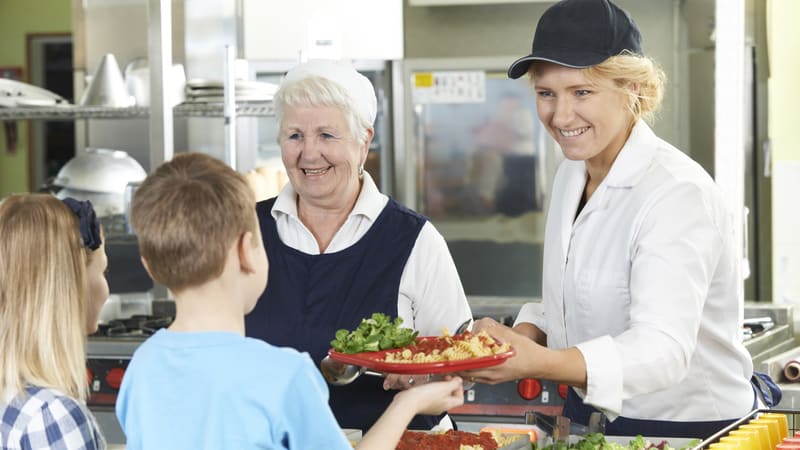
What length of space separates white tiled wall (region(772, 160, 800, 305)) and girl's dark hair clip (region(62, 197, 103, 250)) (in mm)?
3665

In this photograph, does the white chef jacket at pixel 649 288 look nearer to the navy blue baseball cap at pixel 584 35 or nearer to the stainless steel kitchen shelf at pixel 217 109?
the navy blue baseball cap at pixel 584 35

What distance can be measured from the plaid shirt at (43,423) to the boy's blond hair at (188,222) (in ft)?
1.23

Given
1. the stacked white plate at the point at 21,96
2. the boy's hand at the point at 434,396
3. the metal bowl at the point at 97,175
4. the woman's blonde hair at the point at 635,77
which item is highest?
the stacked white plate at the point at 21,96

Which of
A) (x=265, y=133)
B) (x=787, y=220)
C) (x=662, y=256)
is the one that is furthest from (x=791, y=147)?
(x=662, y=256)

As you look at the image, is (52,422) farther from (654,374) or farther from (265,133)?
(265,133)

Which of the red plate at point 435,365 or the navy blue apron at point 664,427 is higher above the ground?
the red plate at point 435,365

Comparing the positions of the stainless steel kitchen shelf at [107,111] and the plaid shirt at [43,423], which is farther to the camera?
the stainless steel kitchen shelf at [107,111]

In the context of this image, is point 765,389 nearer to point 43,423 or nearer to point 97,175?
point 43,423

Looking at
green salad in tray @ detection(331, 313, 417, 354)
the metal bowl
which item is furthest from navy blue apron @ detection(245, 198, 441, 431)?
the metal bowl

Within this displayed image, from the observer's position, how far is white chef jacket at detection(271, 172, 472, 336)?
8.66 ft

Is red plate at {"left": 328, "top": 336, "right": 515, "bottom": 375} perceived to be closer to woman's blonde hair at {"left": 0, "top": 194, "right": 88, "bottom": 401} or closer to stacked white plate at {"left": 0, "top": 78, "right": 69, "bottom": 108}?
woman's blonde hair at {"left": 0, "top": 194, "right": 88, "bottom": 401}

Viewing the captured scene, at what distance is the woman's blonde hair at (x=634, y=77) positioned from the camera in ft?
7.04

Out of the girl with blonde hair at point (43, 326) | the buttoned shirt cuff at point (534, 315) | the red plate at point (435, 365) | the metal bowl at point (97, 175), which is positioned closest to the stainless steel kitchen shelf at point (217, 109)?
the metal bowl at point (97, 175)

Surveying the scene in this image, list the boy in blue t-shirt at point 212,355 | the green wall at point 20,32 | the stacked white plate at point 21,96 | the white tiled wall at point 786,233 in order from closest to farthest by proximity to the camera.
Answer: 1. the boy in blue t-shirt at point 212,355
2. the stacked white plate at point 21,96
3. the white tiled wall at point 786,233
4. the green wall at point 20,32
